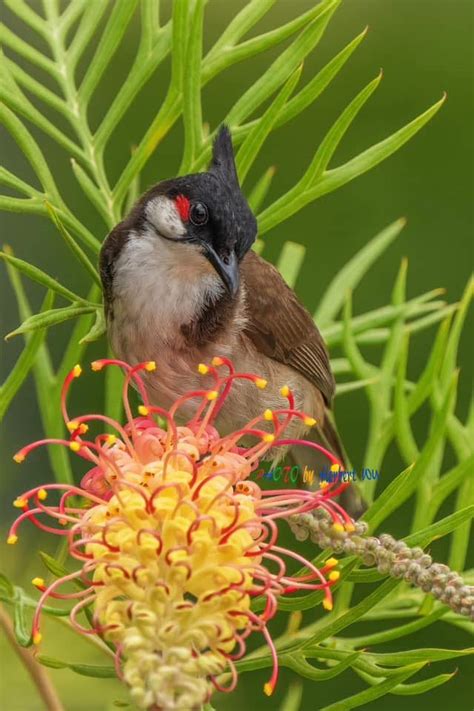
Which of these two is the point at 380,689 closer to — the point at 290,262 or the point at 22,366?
the point at 22,366

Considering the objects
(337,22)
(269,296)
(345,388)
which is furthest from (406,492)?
(337,22)

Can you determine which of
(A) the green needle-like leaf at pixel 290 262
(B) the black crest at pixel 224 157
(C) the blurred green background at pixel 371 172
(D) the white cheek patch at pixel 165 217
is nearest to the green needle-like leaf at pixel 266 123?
(B) the black crest at pixel 224 157

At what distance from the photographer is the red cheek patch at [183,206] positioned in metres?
0.94

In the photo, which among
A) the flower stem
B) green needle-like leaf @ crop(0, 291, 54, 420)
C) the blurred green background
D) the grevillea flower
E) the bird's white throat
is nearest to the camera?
the grevillea flower

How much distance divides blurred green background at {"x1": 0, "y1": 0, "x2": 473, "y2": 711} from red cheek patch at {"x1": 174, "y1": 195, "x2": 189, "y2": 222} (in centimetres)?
58

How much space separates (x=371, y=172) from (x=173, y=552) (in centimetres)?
149

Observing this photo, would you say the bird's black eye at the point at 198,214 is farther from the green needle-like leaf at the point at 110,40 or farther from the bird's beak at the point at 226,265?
the green needle-like leaf at the point at 110,40

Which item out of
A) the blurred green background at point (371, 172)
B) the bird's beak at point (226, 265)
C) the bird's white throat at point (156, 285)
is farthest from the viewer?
the blurred green background at point (371, 172)

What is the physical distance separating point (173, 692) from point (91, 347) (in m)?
0.97

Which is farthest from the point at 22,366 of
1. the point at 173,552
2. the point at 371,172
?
the point at 371,172

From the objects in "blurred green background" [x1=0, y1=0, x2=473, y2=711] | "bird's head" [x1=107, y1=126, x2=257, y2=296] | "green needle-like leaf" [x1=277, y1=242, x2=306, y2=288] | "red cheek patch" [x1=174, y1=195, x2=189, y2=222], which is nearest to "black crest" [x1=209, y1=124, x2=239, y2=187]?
"bird's head" [x1=107, y1=126, x2=257, y2=296]

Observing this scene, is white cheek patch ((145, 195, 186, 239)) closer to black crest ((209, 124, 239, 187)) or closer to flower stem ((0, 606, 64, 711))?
black crest ((209, 124, 239, 187))

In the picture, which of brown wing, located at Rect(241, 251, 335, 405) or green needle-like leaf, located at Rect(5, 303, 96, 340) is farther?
brown wing, located at Rect(241, 251, 335, 405)

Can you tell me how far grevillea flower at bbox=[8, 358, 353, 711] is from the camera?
50 centimetres
